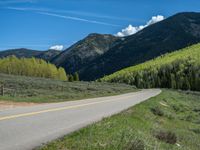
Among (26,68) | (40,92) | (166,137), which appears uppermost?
(26,68)

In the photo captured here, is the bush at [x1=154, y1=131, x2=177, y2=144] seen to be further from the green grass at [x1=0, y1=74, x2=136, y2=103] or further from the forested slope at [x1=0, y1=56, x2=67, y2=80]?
the forested slope at [x1=0, y1=56, x2=67, y2=80]

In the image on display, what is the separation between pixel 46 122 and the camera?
1552cm

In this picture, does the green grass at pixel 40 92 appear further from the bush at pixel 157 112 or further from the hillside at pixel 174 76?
the hillside at pixel 174 76

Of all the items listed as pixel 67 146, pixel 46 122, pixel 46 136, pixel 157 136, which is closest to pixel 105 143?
pixel 67 146

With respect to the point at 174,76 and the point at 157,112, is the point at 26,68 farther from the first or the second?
the point at 157,112

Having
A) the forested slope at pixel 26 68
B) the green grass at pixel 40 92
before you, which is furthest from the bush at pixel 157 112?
the forested slope at pixel 26 68

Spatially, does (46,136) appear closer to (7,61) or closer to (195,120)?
(195,120)

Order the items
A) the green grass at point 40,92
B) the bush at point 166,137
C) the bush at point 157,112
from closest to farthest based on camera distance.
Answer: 1. the bush at point 166,137
2. the bush at point 157,112
3. the green grass at point 40,92

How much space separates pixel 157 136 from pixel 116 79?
17853 cm

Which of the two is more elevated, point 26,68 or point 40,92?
point 26,68

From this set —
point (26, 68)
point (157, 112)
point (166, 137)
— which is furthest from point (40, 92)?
point (26, 68)

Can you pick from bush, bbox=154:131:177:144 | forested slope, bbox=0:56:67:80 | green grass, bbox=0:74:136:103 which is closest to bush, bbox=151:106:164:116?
green grass, bbox=0:74:136:103

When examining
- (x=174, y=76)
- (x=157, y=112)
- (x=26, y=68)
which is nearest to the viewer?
(x=157, y=112)

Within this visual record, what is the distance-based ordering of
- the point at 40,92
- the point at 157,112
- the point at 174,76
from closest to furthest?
1. the point at 157,112
2. the point at 40,92
3. the point at 174,76
